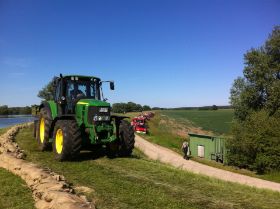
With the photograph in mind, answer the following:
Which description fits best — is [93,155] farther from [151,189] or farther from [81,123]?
[151,189]

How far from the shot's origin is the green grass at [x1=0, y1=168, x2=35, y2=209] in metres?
7.66

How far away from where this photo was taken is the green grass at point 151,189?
24.7 ft

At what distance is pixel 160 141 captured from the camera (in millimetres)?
39438

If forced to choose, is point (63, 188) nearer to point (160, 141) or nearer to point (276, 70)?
point (160, 141)

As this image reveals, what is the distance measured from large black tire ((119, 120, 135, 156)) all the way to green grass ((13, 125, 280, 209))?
1.46 m

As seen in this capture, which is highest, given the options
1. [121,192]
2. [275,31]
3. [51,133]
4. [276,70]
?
[275,31]

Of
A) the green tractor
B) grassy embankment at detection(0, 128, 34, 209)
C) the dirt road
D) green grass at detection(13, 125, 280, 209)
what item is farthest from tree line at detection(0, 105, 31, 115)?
grassy embankment at detection(0, 128, 34, 209)

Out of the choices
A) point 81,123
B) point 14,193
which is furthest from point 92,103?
point 14,193

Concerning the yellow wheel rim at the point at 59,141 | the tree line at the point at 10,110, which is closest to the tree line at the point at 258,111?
the yellow wheel rim at the point at 59,141

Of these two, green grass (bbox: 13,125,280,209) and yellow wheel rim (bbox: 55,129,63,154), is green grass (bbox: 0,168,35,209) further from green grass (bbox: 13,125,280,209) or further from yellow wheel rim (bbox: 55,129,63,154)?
yellow wheel rim (bbox: 55,129,63,154)

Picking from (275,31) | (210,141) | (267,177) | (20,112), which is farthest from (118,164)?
(20,112)

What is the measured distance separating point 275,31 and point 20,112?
59549 millimetres

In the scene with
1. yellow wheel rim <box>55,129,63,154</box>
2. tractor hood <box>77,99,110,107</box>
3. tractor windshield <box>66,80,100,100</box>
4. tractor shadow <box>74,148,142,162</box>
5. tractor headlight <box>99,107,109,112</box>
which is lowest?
tractor shadow <box>74,148,142,162</box>

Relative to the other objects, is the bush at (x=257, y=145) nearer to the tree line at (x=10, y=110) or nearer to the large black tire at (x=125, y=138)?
the large black tire at (x=125, y=138)
